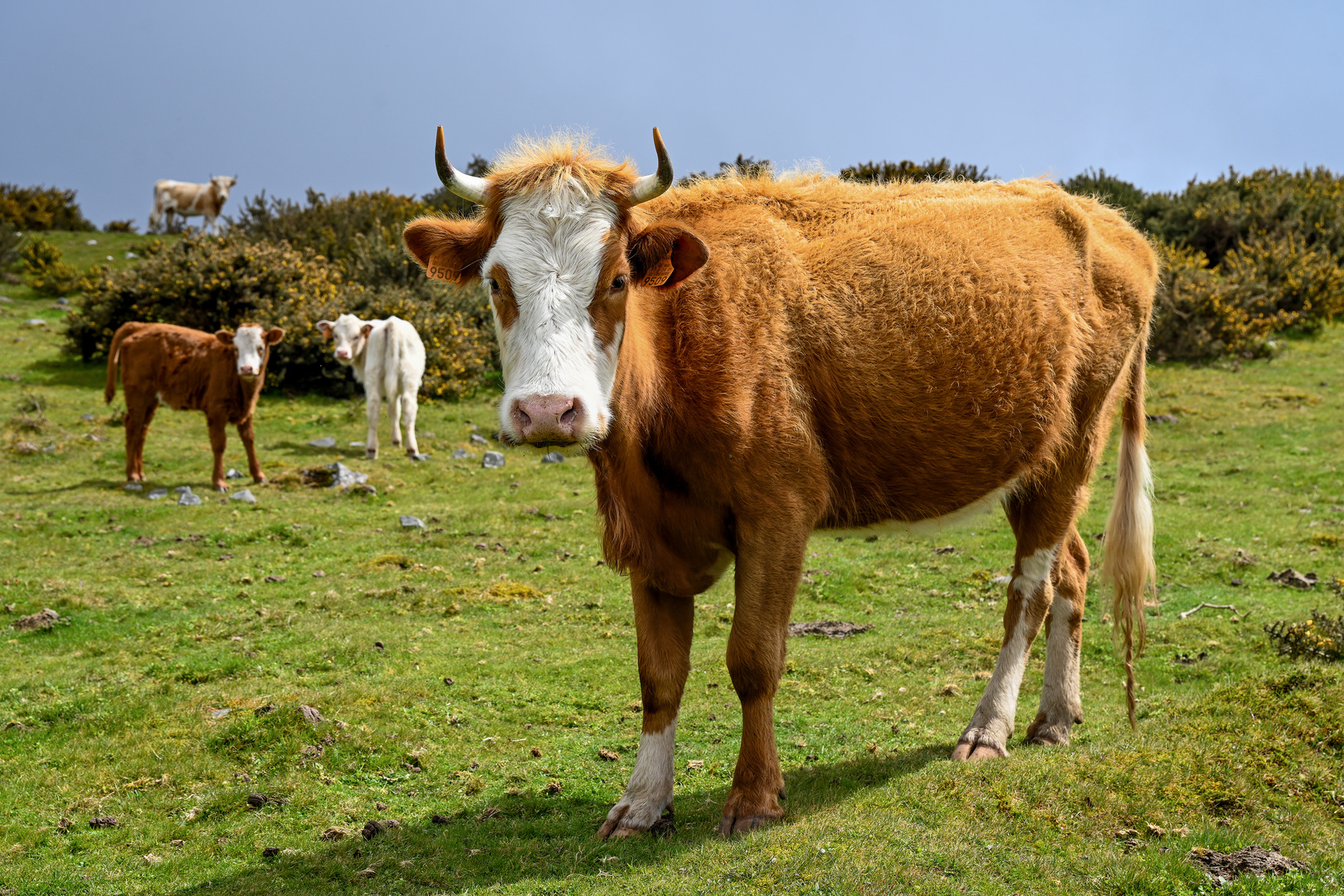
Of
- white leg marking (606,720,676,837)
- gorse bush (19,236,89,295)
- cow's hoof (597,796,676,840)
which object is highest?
gorse bush (19,236,89,295)

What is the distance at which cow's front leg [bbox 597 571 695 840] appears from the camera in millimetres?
5281

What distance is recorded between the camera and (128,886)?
197 inches

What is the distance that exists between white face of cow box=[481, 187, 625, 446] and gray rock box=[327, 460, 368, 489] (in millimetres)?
11286

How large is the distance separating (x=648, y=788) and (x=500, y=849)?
80 centimetres

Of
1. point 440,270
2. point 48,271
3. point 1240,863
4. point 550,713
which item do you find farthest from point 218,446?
point 48,271

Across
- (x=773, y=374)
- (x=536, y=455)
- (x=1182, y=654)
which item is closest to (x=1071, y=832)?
(x=773, y=374)

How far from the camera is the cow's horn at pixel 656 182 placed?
4570 millimetres

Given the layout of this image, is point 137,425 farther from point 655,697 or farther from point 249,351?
point 655,697

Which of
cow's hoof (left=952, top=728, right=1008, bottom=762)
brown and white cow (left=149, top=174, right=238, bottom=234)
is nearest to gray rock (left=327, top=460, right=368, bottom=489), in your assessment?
cow's hoof (left=952, top=728, right=1008, bottom=762)

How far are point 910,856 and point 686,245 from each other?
3037 millimetres

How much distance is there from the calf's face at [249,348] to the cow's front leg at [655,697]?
1216cm

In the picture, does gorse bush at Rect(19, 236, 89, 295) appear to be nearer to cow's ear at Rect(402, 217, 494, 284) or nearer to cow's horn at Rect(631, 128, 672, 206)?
cow's ear at Rect(402, 217, 494, 284)

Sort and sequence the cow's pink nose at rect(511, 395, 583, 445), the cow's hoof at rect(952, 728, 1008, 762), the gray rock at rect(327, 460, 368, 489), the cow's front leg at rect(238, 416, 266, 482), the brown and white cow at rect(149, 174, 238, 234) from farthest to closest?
the brown and white cow at rect(149, 174, 238, 234)
the cow's front leg at rect(238, 416, 266, 482)
the gray rock at rect(327, 460, 368, 489)
the cow's hoof at rect(952, 728, 1008, 762)
the cow's pink nose at rect(511, 395, 583, 445)

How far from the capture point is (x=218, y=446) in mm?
15336
